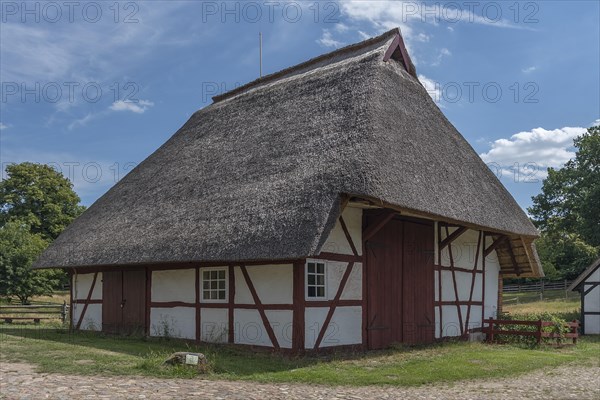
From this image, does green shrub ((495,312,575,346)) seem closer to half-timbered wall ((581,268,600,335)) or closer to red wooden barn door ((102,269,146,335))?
half-timbered wall ((581,268,600,335))

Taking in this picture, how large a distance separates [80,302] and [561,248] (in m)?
31.1

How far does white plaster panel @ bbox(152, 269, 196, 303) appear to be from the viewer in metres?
14.9

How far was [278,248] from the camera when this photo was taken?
38.0ft

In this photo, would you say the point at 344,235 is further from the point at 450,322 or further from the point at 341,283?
the point at 450,322

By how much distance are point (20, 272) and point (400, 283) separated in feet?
74.1

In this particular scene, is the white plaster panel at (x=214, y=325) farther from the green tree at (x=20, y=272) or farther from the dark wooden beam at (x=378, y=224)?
the green tree at (x=20, y=272)

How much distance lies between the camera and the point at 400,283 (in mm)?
14711

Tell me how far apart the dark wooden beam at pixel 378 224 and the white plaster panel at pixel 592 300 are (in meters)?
13.6

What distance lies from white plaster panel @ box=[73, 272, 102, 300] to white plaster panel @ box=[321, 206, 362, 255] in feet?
28.8

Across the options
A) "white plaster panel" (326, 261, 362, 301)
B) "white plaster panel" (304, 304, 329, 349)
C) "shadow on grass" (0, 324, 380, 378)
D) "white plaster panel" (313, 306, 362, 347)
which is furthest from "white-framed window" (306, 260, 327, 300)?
"shadow on grass" (0, 324, 380, 378)

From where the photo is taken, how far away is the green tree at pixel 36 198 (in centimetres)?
4438

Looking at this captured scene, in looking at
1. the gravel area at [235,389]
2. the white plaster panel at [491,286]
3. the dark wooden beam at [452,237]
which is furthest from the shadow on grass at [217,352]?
the white plaster panel at [491,286]

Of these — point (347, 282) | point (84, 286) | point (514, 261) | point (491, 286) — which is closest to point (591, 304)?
point (514, 261)

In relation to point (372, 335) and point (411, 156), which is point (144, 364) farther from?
point (411, 156)
